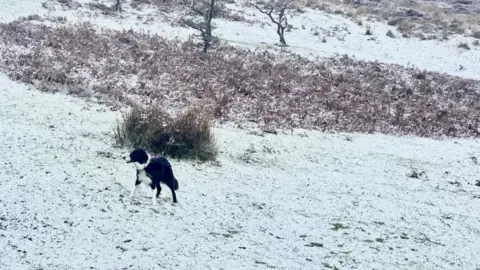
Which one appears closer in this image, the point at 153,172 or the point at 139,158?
the point at 139,158

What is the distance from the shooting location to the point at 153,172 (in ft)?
21.2

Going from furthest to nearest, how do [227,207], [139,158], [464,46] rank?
Answer: [464,46]
[227,207]
[139,158]

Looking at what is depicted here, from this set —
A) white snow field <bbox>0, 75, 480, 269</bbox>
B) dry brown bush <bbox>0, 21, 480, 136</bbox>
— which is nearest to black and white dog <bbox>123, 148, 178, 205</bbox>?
white snow field <bbox>0, 75, 480, 269</bbox>

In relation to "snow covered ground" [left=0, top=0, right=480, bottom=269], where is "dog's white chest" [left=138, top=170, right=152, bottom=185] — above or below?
above

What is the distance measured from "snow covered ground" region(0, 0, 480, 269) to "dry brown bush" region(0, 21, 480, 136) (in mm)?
1668

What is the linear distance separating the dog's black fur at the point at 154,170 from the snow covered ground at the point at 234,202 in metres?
0.28

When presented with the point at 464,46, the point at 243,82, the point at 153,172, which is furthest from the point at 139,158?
the point at 464,46

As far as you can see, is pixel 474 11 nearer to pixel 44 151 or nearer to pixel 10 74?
pixel 10 74

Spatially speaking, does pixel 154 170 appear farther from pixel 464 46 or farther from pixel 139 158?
pixel 464 46

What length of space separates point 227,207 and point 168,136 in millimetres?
2516

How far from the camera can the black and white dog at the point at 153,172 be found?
6.34 metres

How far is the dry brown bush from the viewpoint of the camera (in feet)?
44.3

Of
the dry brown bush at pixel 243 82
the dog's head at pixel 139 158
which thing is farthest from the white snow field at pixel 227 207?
the dry brown bush at pixel 243 82

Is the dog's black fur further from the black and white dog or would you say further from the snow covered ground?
the snow covered ground
